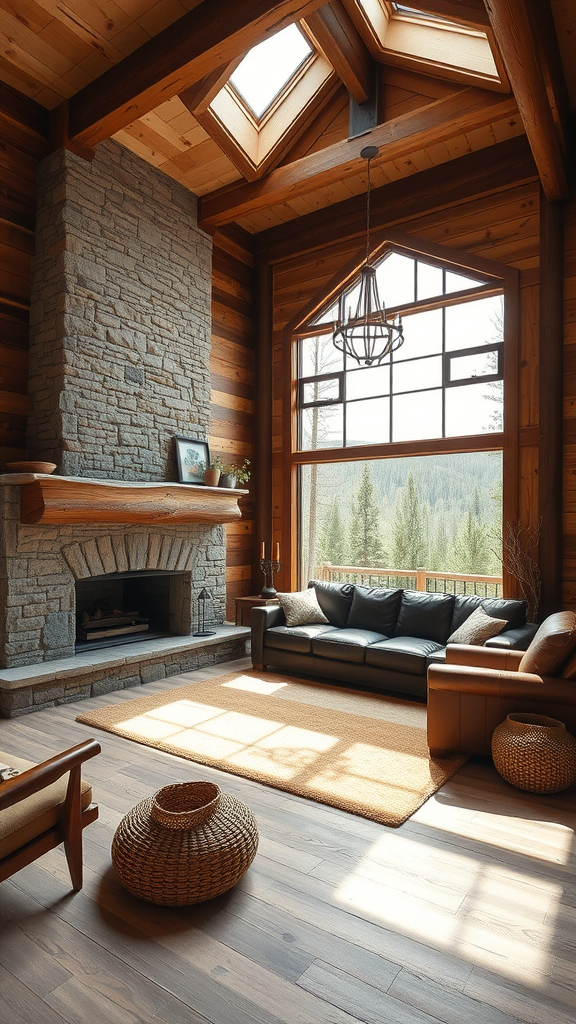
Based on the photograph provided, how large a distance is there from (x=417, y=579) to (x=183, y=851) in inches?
173

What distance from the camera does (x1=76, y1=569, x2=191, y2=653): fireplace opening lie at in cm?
528

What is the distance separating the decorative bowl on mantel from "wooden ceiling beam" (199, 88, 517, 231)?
3.40 m

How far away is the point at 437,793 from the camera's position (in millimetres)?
2996

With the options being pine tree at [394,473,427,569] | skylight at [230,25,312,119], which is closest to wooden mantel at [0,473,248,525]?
pine tree at [394,473,427,569]

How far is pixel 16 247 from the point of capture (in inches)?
192

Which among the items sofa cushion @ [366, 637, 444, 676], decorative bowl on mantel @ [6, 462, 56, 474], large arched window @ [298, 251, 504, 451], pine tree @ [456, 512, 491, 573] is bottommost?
sofa cushion @ [366, 637, 444, 676]

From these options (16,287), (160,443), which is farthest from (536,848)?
(16,287)

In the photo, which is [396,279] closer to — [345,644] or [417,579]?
[417,579]

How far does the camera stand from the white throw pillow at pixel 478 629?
426cm

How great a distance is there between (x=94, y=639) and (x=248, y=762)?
2420 millimetres

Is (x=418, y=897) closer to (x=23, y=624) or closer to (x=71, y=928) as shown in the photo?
(x=71, y=928)

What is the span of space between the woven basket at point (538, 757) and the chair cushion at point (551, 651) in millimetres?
311

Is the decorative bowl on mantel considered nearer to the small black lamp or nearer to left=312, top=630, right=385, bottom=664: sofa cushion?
the small black lamp

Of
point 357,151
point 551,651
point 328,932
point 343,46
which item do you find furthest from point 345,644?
point 343,46
